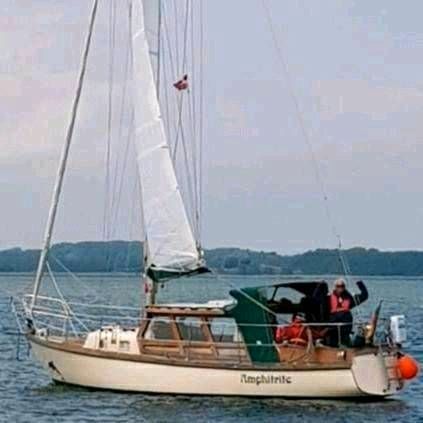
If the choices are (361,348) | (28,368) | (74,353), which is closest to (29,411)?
(74,353)

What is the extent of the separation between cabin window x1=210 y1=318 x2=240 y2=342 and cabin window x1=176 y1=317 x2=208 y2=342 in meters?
0.26

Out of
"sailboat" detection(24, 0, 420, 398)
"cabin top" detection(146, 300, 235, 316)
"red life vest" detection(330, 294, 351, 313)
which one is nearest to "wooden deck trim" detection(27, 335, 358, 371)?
"sailboat" detection(24, 0, 420, 398)

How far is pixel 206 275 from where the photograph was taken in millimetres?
38281

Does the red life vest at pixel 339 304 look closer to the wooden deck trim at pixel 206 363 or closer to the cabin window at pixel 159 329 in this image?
the wooden deck trim at pixel 206 363

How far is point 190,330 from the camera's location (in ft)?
119

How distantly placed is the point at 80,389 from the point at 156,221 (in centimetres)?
458

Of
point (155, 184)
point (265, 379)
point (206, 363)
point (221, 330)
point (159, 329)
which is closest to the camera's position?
point (265, 379)

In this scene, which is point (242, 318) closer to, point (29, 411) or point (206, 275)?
point (206, 275)

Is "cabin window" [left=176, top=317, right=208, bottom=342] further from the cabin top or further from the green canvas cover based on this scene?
the green canvas cover

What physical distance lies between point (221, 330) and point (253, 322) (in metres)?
0.87

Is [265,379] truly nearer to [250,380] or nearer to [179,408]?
[250,380]

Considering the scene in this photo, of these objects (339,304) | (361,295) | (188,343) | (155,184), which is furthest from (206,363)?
(155,184)

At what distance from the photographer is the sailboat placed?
35094 mm

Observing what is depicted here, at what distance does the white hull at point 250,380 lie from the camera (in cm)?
3494
